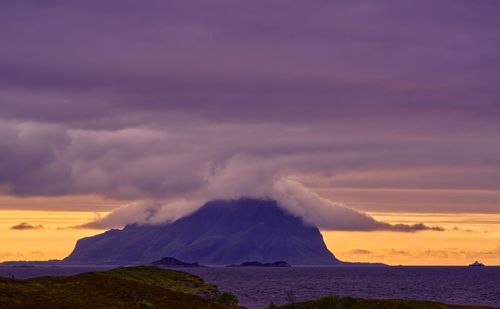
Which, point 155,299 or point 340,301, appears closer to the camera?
point 155,299

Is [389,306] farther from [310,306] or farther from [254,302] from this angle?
Answer: [254,302]

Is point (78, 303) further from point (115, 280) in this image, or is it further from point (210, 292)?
point (210, 292)

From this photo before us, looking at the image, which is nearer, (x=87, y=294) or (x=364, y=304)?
Answer: (x=87, y=294)

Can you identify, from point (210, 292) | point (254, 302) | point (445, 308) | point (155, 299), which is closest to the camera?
point (155, 299)

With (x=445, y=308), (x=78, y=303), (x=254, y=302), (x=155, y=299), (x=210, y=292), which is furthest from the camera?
(x=254, y=302)

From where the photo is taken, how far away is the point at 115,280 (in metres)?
100

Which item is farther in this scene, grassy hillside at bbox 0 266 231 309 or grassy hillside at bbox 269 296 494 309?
grassy hillside at bbox 269 296 494 309

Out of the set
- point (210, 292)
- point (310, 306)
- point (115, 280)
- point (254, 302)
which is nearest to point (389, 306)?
point (310, 306)

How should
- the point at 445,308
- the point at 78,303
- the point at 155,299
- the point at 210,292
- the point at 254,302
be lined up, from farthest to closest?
the point at 254,302, the point at 210,292, the point at 445,308, the point at 155,299, the point at 78,303

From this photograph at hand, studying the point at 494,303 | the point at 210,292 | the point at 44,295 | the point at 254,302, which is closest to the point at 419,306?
the point at 44,295

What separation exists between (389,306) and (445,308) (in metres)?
9.82

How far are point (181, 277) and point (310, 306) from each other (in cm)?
9488

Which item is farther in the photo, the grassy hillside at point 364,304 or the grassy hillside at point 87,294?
the grassy hillside at point 364,304

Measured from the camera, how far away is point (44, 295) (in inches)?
3162
